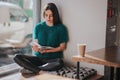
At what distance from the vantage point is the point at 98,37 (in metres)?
3.11

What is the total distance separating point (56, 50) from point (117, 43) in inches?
35.2

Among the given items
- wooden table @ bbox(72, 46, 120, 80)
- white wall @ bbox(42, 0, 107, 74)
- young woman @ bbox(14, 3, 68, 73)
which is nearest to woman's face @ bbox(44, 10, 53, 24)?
young woman @ bbox(14, 3, 68, 73)

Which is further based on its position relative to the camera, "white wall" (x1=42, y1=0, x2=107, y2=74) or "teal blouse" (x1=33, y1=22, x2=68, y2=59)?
"teal blouse" (x1=33, y1=22, x2=68, y2=59)

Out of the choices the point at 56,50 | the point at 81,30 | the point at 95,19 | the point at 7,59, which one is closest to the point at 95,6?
the point at 95,19

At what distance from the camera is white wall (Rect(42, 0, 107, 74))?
307cm

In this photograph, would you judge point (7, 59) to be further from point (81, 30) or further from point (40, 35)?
point (81, 30)

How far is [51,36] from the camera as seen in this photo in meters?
3.35

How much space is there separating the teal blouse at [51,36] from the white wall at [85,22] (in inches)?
4.5

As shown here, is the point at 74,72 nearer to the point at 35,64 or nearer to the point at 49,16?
the point at 35,64

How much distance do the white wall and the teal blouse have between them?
0.11 metres

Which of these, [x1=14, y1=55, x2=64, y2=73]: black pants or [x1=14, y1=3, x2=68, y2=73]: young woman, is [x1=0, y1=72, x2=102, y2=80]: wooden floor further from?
[x1=14, y1=3, x2=68, y2=73]: young woman

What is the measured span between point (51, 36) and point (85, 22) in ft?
1.79

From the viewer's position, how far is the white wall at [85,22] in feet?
10.1

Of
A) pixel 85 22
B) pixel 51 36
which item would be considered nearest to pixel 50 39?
pixel 51 36
